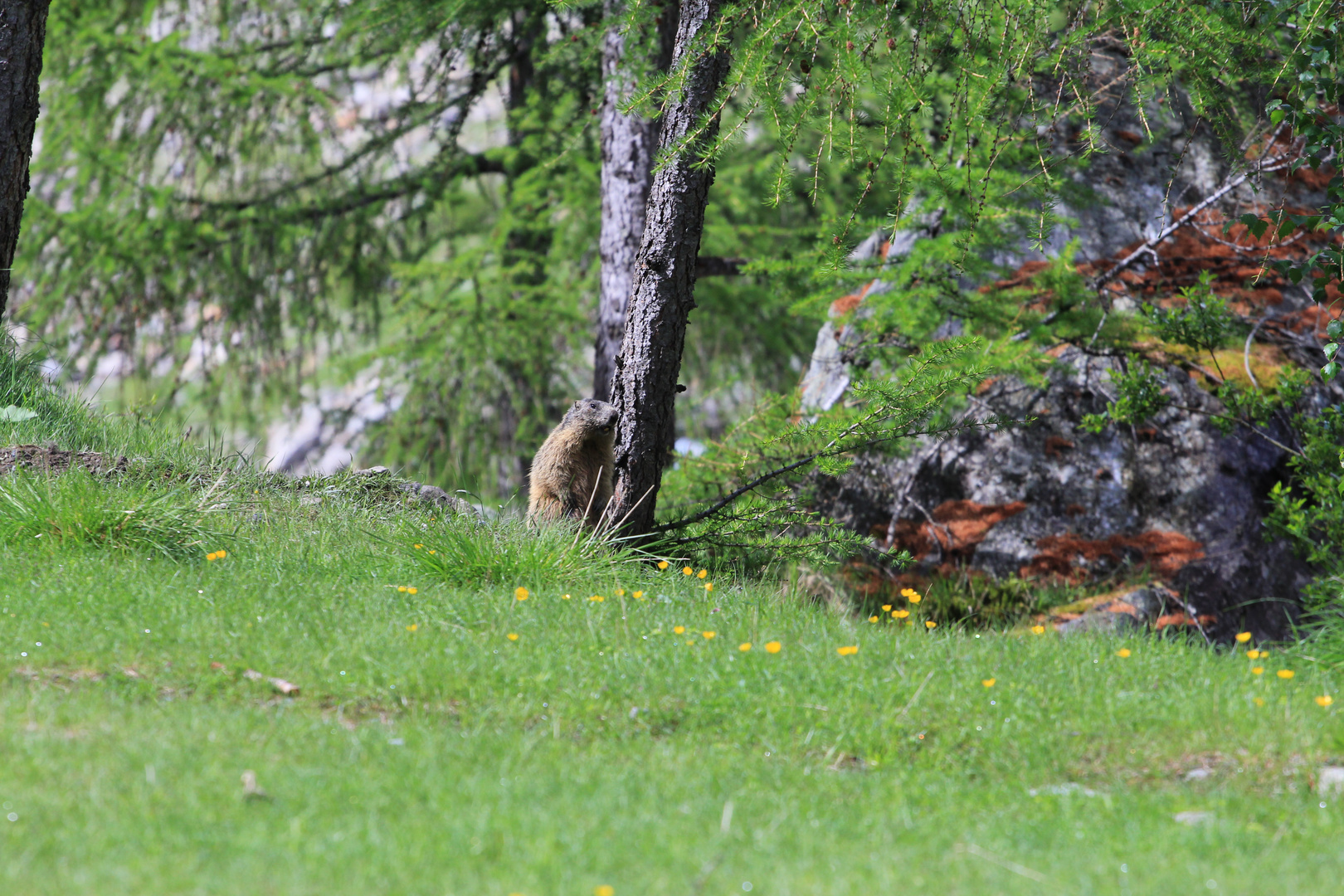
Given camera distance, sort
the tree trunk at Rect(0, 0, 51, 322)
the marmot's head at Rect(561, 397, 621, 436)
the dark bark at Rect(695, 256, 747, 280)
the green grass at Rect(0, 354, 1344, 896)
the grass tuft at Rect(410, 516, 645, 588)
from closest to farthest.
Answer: the green grass at Rect(0, 354, 1344, 896), the grass tuft at Rect(410, 516, 645, 588), the marmot's head at Rect(561, 397, 621, 436), the tree trunk at Rect(0, 0, 51, 322), the dark bark at Rect(695, 256, 747, 280)

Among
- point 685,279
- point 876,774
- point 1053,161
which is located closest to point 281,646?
point 876,774

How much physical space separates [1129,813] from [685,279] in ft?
11.6

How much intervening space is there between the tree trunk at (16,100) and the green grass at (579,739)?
7.06ft

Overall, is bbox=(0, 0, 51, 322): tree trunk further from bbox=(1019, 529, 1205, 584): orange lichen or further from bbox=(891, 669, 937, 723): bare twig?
bbox=(1019, 529, 1205, 584): orange lichen

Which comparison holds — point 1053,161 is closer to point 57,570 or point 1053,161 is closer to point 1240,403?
point 1240,403

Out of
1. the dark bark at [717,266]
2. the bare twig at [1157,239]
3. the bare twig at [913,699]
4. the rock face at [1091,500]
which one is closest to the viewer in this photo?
the bare twig at [913,699]

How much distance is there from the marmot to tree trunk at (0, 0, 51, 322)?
11.5 feet

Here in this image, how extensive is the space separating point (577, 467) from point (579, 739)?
2.38 meters

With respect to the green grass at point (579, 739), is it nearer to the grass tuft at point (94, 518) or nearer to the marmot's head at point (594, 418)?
the grass tuft at point (94, 518)

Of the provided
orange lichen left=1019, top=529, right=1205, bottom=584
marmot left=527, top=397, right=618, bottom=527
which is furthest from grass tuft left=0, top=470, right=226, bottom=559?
orange lichen left=1019, top=529, right=1205, bottom=584

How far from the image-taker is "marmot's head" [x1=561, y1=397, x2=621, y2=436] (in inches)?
235

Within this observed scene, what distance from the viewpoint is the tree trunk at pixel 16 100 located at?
20.9 feet

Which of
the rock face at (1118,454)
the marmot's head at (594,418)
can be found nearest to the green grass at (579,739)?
the marmot's head at (594,418)

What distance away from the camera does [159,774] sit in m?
3.29
